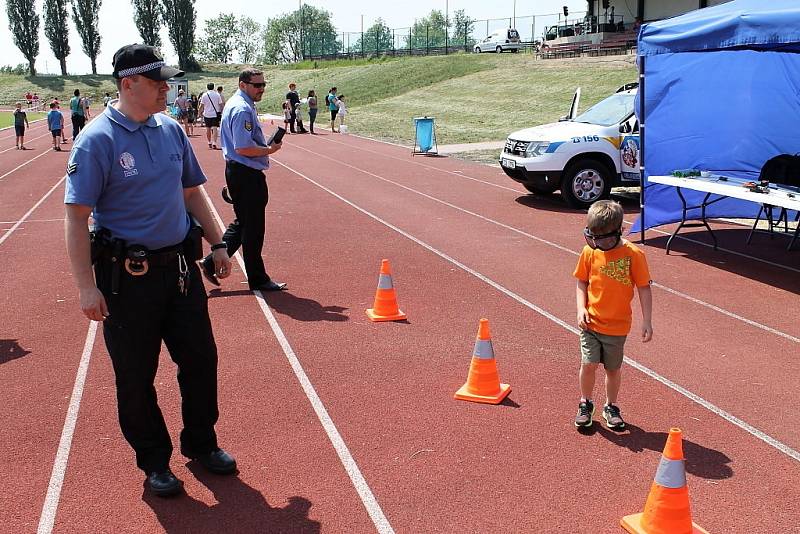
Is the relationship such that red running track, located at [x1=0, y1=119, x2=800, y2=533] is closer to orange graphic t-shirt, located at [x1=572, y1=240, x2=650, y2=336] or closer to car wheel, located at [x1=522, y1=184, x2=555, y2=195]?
orange graphic t-shirt, located at [x1=572, y1=240, x2=650, y2=336]

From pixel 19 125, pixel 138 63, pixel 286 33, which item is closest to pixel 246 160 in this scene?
pixel 138 63

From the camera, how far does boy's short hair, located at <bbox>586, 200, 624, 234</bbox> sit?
4.43 metres

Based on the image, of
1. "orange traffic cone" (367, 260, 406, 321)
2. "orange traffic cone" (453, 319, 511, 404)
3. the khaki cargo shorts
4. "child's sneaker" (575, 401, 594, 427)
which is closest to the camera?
the khaki cargo shorts

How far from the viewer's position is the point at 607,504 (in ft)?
12.8

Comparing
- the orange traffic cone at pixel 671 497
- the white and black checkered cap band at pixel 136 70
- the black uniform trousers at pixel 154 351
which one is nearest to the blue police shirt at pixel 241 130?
the black uniform trousers at pixel 154 351

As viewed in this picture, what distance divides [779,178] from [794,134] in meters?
1.12

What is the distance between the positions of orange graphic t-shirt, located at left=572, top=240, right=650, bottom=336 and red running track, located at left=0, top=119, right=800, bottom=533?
72 centimetres

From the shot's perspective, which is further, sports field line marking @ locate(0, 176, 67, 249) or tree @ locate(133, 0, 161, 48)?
tree @ locate(133, 0, 161, 48)

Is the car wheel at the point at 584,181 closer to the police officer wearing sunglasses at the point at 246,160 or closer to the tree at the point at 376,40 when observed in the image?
the police officer wearing sunglasses at the point at 246,160

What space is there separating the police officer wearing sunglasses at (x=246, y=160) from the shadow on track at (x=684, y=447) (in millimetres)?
4142

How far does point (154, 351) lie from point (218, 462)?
77 centimetres

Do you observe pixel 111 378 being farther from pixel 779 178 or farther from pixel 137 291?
pixel 779 178

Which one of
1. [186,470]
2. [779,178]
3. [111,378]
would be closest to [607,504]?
[186,470]

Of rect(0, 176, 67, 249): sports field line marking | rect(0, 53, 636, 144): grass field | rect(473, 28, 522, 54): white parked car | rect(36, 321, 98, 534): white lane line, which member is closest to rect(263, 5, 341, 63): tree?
rect(0, 53, 636, 144): grass field
